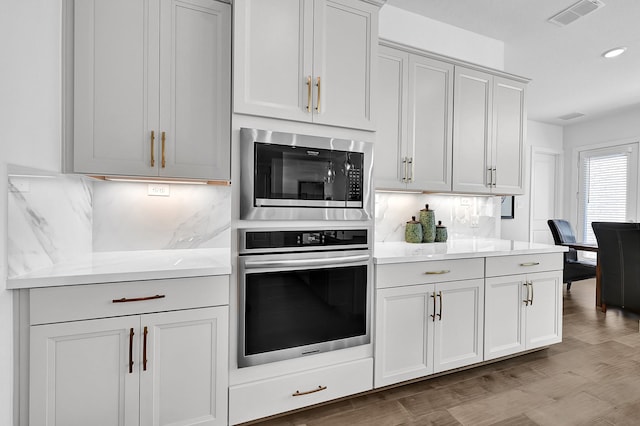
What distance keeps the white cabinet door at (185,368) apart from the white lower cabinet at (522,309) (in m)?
1.81

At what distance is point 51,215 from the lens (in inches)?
61.3

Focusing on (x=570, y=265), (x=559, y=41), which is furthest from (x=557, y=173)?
(x=559, y=41)

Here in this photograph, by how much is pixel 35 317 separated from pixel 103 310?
0.23m

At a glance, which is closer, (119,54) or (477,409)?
(119,54)

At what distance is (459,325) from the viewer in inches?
86.2

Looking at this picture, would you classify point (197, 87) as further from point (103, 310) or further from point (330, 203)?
point (103, 310)

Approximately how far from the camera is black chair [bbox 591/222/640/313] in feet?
10.9

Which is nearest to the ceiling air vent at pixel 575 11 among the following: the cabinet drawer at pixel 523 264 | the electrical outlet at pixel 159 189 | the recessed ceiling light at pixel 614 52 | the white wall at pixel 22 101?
the recessed ceiling light at pixel 614 52

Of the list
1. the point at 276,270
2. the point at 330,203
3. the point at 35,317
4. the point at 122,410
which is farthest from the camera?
the point at 330,203

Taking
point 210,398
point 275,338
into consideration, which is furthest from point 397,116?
point 210,398

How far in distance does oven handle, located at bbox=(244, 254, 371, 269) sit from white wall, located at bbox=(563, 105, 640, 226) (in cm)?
604

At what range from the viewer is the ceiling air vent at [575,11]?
2574 millimetres

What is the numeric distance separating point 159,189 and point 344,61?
1.41 metres

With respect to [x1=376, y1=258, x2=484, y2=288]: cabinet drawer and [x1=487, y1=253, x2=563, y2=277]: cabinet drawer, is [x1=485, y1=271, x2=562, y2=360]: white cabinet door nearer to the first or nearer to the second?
[x1=487, y1=253, x2=563, y2=277]: cabinet drawer
